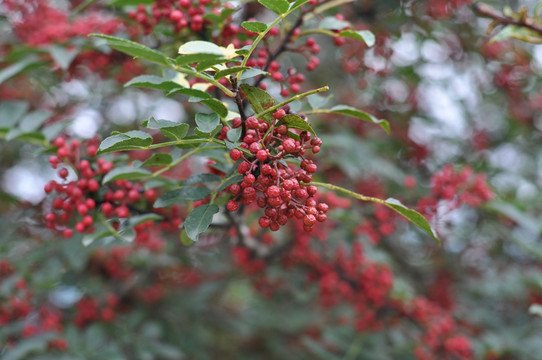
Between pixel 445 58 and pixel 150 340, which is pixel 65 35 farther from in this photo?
pixel 445 58

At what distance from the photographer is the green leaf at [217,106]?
1.03m

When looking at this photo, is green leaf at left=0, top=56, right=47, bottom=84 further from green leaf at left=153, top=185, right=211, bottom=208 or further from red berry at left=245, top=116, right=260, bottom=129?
red berry at left=245, top=116, right=260, bottom=129

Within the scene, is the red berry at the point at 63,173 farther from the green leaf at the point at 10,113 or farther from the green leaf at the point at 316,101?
the green leaf at the point at 316,101

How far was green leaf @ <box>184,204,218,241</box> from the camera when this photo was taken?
104 centimetres

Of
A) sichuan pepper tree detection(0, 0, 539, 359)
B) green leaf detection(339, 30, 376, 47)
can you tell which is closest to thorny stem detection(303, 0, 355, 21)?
sichuan pepper tree detection(0, 0, 539, 359)

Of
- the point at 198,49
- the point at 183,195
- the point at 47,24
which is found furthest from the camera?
the point at 47,24

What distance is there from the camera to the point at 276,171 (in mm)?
999

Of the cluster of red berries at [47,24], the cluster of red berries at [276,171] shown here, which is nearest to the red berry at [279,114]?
the cluster of red berries at [276,171]

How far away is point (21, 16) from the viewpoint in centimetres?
267

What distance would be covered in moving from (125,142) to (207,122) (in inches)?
7.0

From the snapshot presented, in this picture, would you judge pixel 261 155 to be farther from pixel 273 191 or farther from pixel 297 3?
pixel 297 3

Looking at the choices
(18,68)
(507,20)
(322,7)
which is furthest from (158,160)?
(507,20)

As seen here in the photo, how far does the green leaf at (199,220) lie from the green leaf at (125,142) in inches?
7.6

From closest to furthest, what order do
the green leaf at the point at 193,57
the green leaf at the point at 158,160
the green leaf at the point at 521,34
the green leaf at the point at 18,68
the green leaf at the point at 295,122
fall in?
the green leaf at the point at 193,57, the green leaf at the point at 295,122, the green leaf at the point at 158,160, the green leaf at the point at 521,34, the green leaf at the point at 18,68
